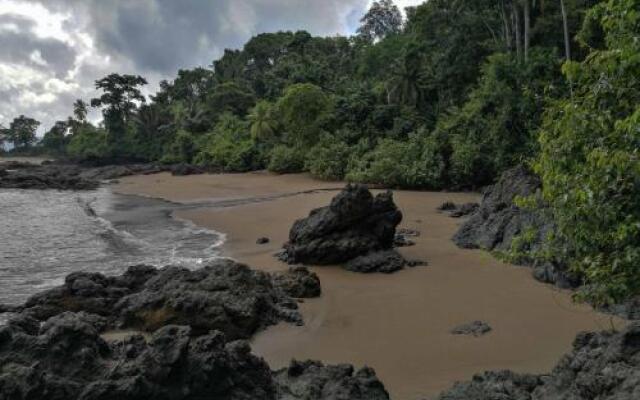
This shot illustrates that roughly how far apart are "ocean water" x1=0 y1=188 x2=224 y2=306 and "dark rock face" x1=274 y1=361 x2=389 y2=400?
8362 mm

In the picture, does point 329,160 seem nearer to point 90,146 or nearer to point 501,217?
point 501,217

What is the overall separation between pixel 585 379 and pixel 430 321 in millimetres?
4709

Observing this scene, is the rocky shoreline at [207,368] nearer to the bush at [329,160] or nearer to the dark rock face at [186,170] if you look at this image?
the bush at [329,160]

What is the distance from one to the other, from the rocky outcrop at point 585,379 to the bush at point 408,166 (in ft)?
79.7

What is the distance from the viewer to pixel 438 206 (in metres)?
23.7

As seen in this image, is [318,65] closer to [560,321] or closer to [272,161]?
[272,161]

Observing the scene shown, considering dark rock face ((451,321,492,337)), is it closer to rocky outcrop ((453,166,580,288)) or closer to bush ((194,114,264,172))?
rocky outcrop ((453,166,580,288))

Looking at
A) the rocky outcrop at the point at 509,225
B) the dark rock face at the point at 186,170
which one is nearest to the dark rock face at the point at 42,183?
the dark rock face at the point at 186,170

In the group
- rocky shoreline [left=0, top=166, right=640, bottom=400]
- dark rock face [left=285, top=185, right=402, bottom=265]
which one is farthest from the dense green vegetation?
dark rock face [left=285, top=185, right=402, bottom=265]

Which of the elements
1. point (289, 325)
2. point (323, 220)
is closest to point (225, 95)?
point (323, 220)

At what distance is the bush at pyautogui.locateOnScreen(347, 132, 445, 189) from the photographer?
30500 mm

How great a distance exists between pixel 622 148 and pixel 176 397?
4.84 metres

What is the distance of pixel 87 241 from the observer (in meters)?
19.7

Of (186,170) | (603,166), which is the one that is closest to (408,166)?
(603,166)
